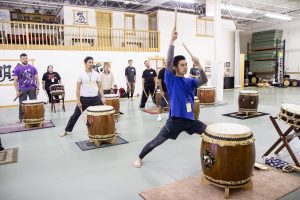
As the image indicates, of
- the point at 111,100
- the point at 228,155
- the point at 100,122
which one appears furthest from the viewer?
the point at 111,100

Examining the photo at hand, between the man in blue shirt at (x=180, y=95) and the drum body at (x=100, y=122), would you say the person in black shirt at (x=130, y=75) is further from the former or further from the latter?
the man in blue shirt at (x=180, y=95)

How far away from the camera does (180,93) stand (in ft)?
10.5

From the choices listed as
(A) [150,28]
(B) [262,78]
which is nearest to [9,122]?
(A) [150,28]

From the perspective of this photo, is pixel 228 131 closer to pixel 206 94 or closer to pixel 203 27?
pixel 206 94

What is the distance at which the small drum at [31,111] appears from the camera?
619 centimetres

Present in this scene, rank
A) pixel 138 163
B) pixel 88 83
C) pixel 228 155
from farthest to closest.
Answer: pixel 88 83, pixel 138 163, pixel 228 155

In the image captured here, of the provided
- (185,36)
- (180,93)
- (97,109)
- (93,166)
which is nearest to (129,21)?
(185,36)

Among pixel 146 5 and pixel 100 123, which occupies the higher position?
pixel 146 5

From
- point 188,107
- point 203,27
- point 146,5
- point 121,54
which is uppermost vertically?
point 146,5

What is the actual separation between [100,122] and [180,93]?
191cm

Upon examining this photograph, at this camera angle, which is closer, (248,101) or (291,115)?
(291,115)

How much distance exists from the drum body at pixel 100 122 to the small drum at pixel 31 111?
2.28m

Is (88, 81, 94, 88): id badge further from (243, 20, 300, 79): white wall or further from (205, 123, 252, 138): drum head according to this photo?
(243, 20, 300, 79): white wall

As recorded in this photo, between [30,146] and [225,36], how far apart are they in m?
16.2
